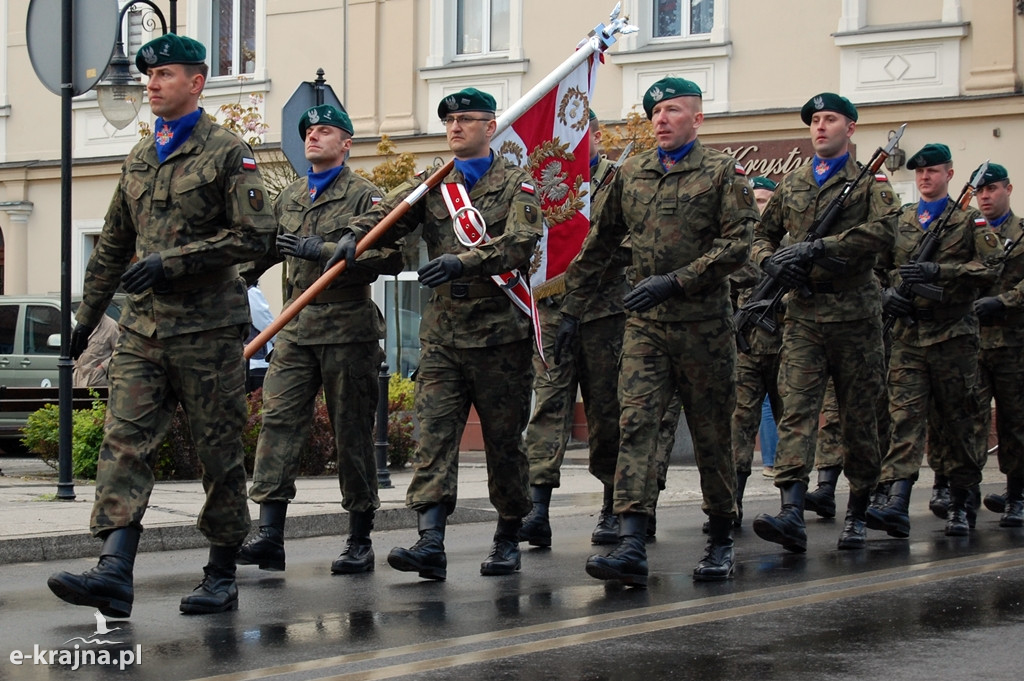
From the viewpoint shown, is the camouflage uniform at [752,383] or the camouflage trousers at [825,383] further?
the camouflage uniform at [752,383]

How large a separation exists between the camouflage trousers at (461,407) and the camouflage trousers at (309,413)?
15.2 inches

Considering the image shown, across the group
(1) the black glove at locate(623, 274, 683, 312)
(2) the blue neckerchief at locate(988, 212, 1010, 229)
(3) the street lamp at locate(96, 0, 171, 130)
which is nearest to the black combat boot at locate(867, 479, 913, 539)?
(2) the blue neckerchief at locate(988, 212, 1010, 229)

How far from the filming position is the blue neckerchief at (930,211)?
9992mm

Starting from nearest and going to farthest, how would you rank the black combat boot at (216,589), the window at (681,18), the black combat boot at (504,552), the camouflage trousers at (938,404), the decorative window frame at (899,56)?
the black combat boot at (216,589)
the black combat boot at (504,552)
the camouflage trousers at (938,404)
the decorative window frame at (899,56)
the window at (681,18)

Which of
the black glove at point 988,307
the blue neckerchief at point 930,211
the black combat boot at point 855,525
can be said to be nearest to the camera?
the black combat boot at point 855,525

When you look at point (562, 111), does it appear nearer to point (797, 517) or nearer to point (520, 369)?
point (520, 369)

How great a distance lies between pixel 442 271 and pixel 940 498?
4.79 m

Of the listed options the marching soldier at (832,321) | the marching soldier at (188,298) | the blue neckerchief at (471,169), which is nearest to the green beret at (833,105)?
the marching soldier at (832,321)

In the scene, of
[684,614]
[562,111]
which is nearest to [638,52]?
[562,111]

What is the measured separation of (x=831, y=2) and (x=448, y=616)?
1324cm

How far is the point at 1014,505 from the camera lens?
1022cm

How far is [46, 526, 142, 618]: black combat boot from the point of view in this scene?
19.9ft

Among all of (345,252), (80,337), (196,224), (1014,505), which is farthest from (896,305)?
(80,337)

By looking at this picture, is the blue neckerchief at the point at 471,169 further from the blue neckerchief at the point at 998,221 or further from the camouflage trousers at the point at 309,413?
the blue neckerchief at the point at 998,221
